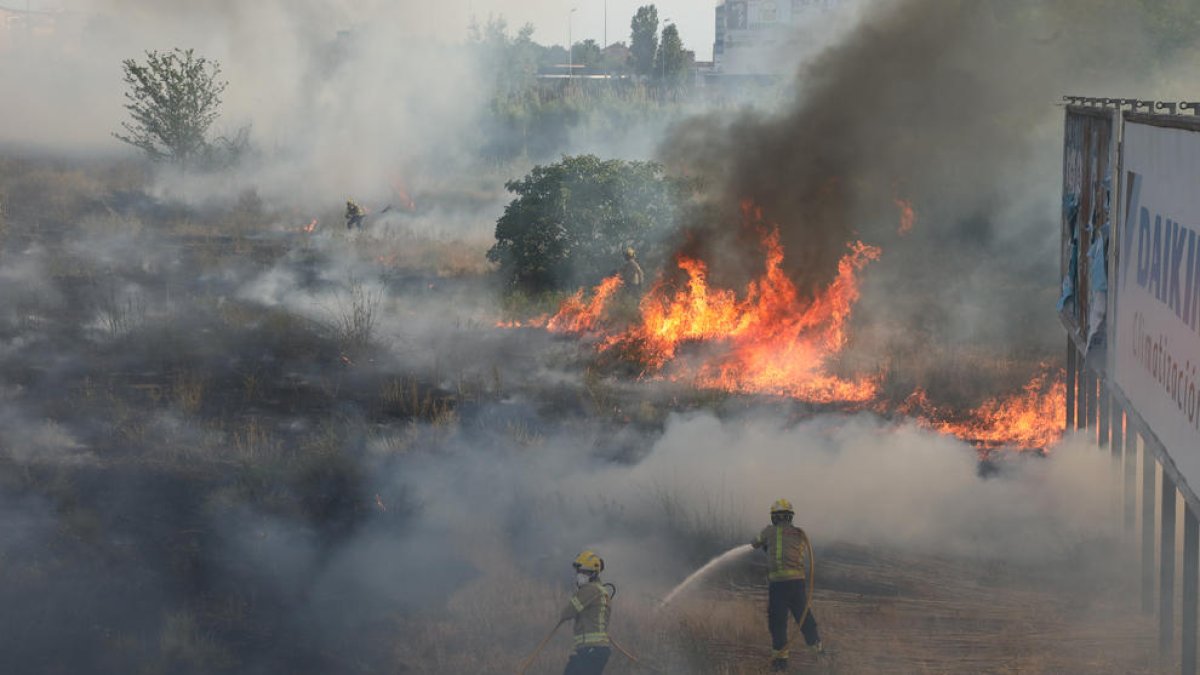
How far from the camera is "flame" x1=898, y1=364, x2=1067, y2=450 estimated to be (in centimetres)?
1573

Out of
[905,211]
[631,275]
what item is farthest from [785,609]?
[631,275]

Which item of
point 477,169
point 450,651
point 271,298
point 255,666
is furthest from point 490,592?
point 477,169

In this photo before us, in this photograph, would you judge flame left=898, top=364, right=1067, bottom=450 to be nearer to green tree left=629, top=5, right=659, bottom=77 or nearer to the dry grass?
the dry grass

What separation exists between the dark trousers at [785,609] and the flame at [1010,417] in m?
6.02

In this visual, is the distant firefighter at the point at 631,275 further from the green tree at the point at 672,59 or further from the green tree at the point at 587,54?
the green tree at the point at 587,54

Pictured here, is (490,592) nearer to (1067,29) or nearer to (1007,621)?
(1007,621)

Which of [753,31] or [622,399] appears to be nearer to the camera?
[622,399]

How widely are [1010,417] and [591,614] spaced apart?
9.43 metres

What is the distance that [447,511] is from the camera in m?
13.7

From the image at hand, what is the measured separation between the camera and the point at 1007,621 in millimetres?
10805

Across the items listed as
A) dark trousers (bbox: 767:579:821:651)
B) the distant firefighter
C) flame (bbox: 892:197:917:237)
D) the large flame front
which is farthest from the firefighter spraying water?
the distant firefighter

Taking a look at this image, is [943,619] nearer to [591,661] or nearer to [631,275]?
[591,661]

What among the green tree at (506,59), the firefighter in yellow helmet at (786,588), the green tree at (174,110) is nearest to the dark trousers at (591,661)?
the firefighter in yellow helmet at (786,588)

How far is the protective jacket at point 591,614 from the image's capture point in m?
8.98
